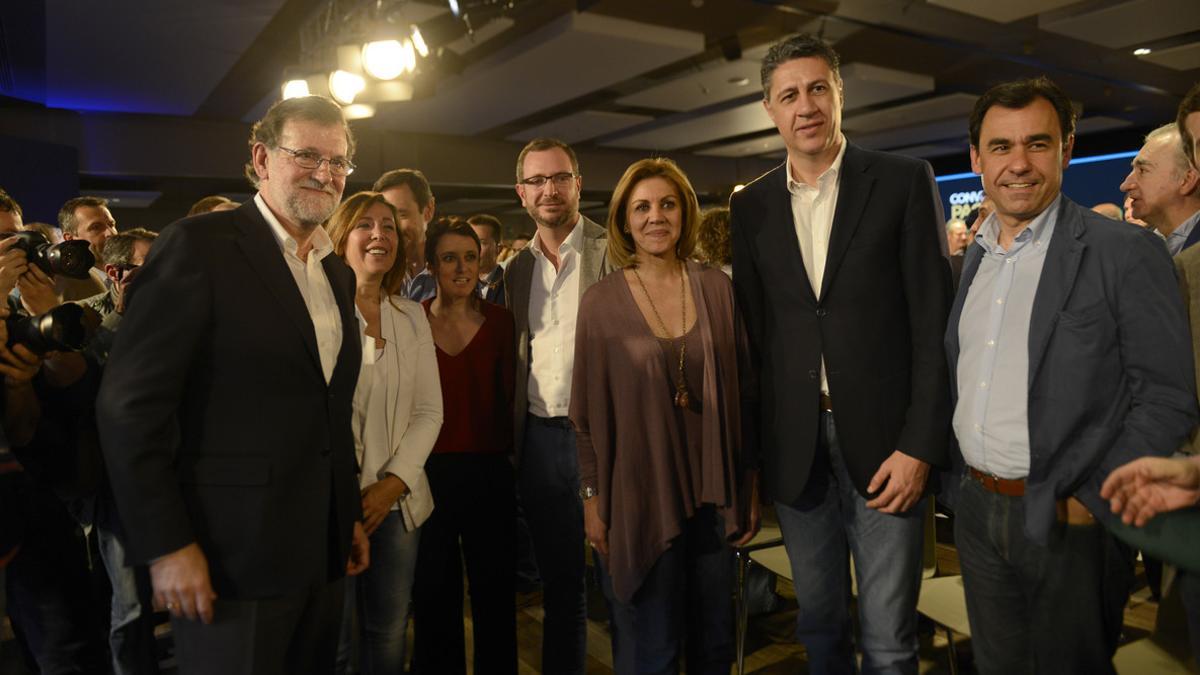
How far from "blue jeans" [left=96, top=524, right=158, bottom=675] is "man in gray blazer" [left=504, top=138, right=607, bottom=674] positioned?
4.26 ft

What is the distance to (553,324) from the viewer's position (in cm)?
243

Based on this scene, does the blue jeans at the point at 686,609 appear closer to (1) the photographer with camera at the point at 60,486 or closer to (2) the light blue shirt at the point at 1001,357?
(2) the light blue shirt at the point at 1001,357

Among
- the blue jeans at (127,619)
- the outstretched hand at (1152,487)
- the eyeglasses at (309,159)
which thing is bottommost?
the blue jeans at (127,619)

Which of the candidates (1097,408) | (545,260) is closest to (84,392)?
(545,260)

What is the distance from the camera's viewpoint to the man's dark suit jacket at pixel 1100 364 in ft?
4.66

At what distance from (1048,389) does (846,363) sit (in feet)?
1.32

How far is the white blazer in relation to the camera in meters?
2.05

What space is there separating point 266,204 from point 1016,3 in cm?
529

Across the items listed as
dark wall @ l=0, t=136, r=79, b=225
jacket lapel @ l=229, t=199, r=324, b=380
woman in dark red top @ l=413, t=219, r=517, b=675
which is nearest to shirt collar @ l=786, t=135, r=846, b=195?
woman in dark red top @ l=413, t=219, r=517, b=675

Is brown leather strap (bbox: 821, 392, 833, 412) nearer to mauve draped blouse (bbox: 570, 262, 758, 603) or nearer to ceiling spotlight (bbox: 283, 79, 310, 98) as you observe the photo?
mauve draped blouse (bbox: 570, 262, 758, 603)

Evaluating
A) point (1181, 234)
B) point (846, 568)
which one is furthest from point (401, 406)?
point (1181, 234)

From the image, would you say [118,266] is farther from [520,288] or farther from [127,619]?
[520,288]

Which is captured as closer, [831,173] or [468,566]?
[831,173]

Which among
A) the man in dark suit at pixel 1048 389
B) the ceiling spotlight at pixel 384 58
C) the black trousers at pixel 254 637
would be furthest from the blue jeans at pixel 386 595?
the ceiling spotlight at pixel 384 58
